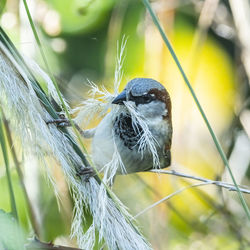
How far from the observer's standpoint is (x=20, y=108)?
0.87 meters

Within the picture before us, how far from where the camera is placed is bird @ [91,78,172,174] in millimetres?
1531

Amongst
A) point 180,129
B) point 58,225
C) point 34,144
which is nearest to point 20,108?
point 34,144

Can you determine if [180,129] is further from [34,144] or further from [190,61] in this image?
[34,144]

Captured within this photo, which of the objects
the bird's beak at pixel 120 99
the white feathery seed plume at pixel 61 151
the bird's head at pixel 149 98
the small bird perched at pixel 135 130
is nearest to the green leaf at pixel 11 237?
the white feathery seed plume at pixel 61 151

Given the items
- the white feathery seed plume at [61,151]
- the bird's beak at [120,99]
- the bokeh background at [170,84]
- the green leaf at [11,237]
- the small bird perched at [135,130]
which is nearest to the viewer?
the green leaf at [11,237]

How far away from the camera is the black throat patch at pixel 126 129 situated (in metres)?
1.54

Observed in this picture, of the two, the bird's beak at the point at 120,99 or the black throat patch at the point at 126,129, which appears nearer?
the bird's beak at the point at 120,99

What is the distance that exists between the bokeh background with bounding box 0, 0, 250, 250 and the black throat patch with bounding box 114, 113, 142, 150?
12.1 inches

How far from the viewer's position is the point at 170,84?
2363mm

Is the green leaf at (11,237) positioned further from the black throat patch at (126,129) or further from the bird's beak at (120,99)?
the black throat patch at (126,129)

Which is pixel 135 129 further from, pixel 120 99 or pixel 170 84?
pixel 170 84

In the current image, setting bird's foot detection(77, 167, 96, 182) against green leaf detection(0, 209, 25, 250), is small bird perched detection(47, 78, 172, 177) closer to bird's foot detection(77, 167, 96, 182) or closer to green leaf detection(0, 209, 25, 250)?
bird's foot detection(77, 167, 96, 182)

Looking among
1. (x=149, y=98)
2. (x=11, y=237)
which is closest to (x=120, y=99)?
(x=149, y=98)

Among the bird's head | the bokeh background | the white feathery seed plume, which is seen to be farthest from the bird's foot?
the bokeh background
